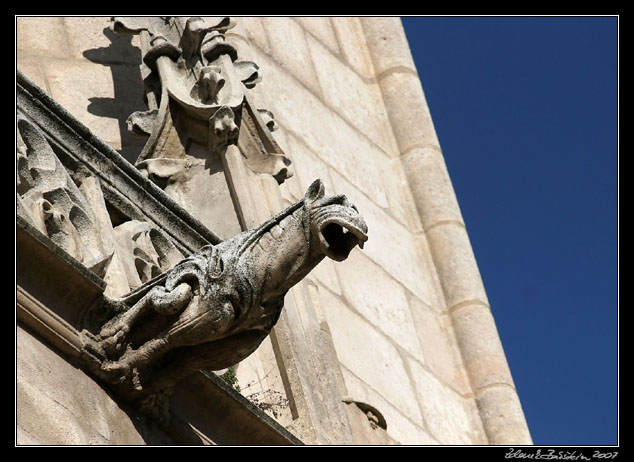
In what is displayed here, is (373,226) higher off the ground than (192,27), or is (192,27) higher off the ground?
(373,226)

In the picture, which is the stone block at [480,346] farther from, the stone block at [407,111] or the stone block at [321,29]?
the stone block at [321,29]

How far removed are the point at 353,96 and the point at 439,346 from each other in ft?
5.92

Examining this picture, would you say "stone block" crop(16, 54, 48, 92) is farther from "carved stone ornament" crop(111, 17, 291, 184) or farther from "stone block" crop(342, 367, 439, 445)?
"stone block" crop(342, 367, 439, 445)

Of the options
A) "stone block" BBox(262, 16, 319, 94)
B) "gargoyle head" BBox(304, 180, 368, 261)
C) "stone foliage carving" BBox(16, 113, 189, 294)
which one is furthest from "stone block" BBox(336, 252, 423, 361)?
"gargoyle head" BBox(304, 180, 368, 261)

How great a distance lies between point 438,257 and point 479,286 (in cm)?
29

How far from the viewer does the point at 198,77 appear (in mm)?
8844

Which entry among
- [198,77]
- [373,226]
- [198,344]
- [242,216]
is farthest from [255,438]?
[373,226]

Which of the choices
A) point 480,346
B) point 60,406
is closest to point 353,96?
point 480,346

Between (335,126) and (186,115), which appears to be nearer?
(186,115)

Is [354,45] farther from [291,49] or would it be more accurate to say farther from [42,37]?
[42,37]

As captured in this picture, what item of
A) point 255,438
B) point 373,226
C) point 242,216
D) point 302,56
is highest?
point 302,56

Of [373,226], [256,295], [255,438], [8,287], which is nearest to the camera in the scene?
[8,287]

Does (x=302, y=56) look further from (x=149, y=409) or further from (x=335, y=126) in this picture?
(x=149, y=409)

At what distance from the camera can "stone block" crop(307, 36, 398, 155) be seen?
11711 mm
